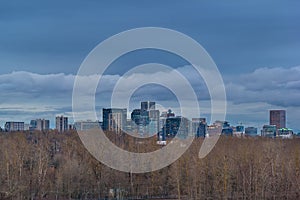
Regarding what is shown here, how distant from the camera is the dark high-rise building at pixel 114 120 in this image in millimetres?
63375

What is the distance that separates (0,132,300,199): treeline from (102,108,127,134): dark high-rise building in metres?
13.8

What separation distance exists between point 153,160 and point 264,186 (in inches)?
444

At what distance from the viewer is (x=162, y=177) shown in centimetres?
4669

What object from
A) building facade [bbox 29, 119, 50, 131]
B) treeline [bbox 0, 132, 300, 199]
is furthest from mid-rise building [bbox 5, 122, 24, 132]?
treeline [bbox 0, 132, 300, 199]

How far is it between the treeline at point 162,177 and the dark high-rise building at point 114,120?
544 inches

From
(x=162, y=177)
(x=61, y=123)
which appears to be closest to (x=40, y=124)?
(x=61, y=123)

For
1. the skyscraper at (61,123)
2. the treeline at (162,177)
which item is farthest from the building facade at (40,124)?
the treeline at (162,177)

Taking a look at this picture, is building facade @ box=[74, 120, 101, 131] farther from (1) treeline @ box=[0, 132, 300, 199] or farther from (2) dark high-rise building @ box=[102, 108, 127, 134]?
(1) treeline @ box=[0, 132, 300, 199]

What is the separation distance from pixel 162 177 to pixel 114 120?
19186mm

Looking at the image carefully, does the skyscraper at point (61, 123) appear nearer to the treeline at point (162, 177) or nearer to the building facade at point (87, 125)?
the building facade at point (87, 125)

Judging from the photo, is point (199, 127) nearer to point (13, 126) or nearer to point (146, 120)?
point (146, 120)

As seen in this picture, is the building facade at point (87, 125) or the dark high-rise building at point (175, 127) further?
the dark high-rise building at point (175, 127)

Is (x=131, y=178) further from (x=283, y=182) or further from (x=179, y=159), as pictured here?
(x=283, y=182)

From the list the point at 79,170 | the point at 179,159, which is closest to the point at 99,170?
the point at 79,170
